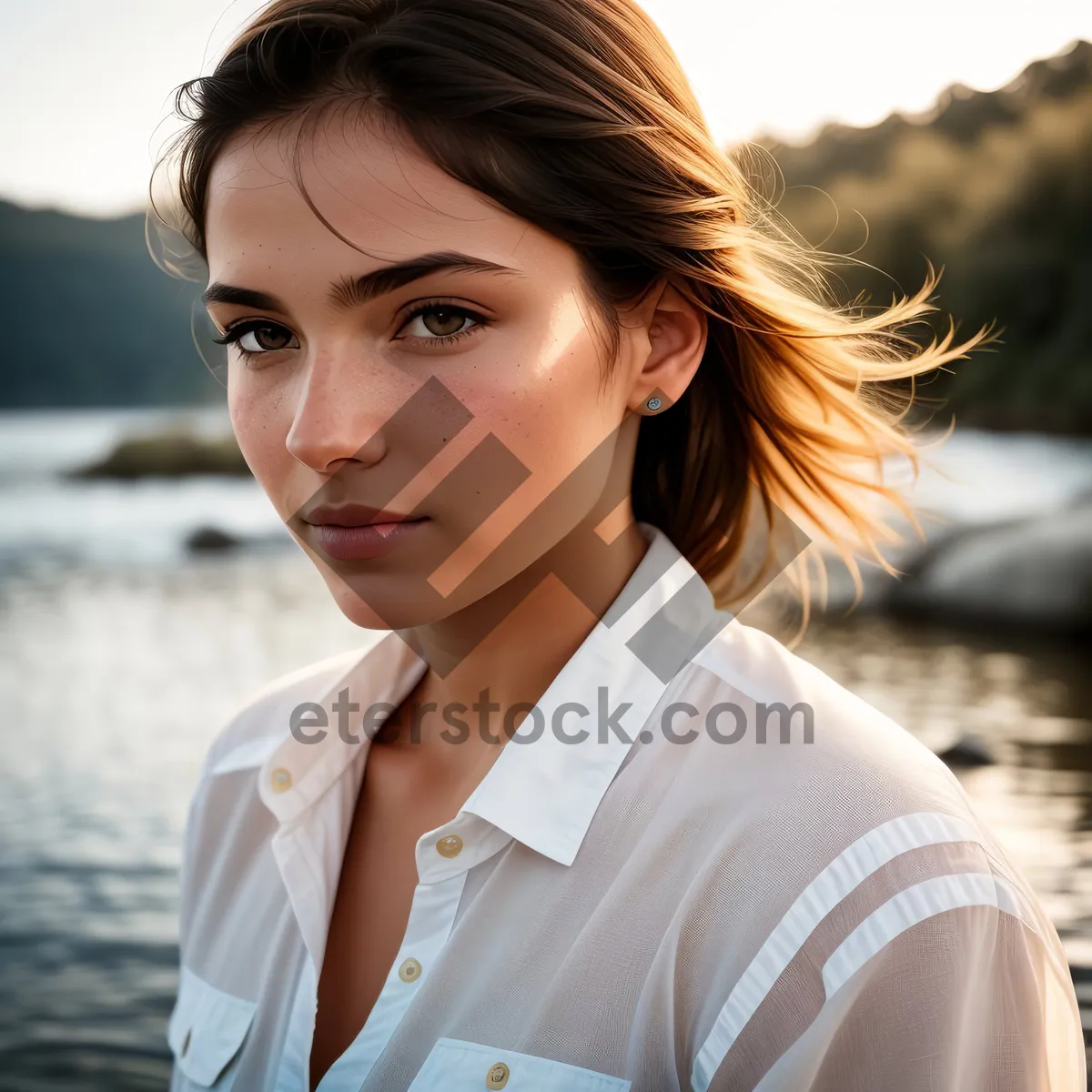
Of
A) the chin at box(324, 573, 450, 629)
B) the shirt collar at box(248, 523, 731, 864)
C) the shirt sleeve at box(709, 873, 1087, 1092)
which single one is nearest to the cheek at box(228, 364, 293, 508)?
the chin at box(324, 573, 450, 629)

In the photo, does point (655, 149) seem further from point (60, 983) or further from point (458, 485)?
point (60, 983)

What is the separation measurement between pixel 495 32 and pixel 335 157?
0.21 meters

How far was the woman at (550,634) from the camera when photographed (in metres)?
0.97

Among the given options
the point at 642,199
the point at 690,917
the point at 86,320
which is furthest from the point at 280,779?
the point at 86,320

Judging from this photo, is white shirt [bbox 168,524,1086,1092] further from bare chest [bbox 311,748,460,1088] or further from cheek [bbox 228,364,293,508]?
cheek [bbox 228,364,293,508]

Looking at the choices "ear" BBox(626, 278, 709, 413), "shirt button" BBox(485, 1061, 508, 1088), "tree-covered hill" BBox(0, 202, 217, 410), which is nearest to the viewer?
"shirt button" BBox(485, 1061, 508, 1088)

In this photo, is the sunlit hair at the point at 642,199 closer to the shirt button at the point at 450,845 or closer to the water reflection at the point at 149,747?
the shirt button at the point at 450,845

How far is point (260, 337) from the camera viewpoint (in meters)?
1.21

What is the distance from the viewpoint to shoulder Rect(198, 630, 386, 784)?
1.56 m

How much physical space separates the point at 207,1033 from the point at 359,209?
3.38ft

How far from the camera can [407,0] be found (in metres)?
1.16

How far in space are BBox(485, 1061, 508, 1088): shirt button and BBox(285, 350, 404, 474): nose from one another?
603 millimetres

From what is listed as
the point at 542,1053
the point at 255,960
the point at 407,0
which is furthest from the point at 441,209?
the point at 255,960

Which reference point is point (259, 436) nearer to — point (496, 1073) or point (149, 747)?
point (496, 1073)
